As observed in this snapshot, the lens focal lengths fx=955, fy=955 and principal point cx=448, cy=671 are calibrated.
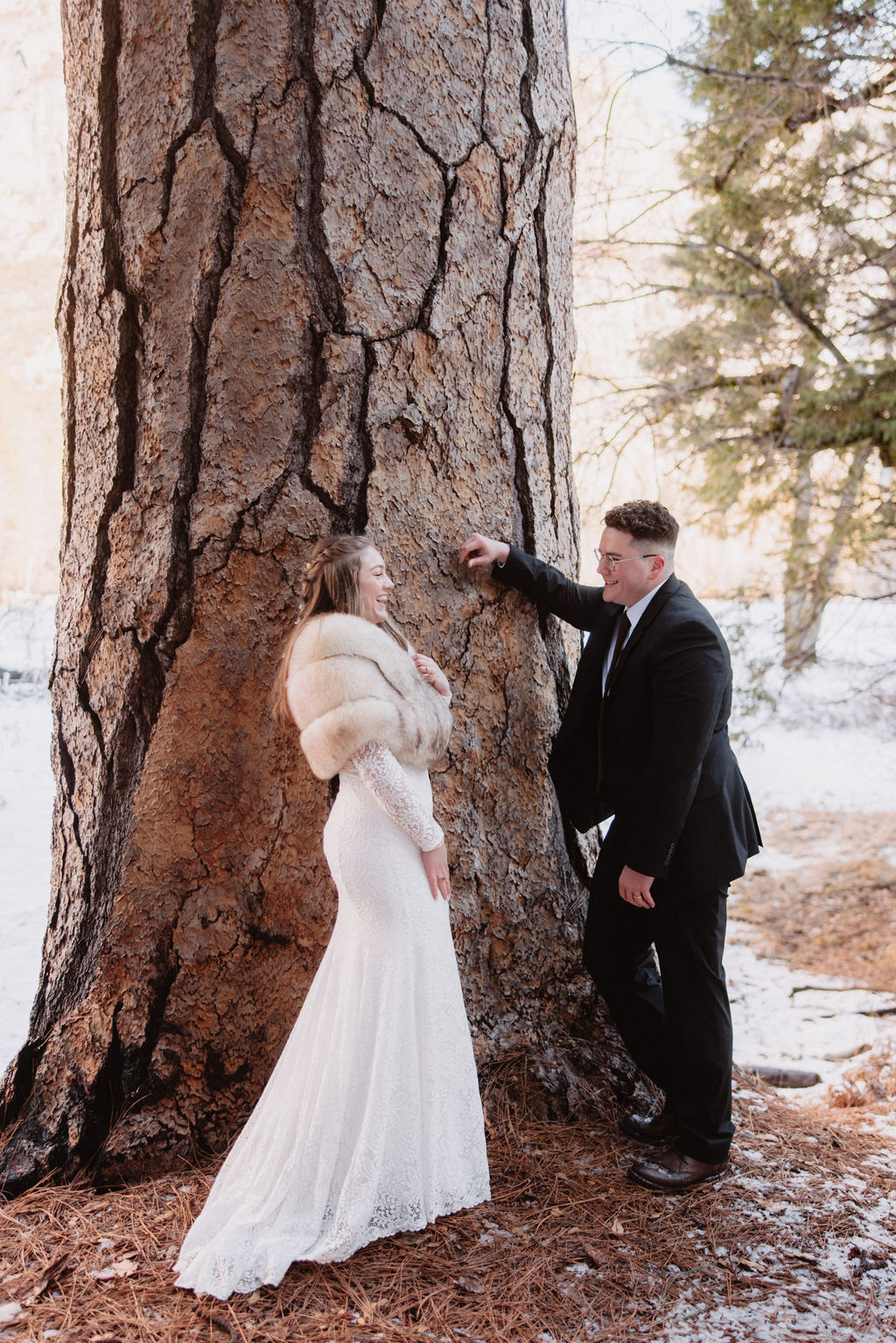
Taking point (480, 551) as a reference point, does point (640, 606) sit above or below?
below

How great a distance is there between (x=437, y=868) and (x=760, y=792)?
7.68 metres

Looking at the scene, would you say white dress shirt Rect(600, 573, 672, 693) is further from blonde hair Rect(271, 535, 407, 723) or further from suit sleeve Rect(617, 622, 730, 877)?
blonde hair Rect(271, 535, 407, 723)

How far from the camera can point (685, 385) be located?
7.33m

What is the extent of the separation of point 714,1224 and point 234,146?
121 inches

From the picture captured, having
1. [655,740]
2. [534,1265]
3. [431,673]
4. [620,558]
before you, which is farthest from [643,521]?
[534,1265]

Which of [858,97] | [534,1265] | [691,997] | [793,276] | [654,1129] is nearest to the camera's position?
[534,1265]

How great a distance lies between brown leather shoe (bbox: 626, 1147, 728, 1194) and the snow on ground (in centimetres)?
199

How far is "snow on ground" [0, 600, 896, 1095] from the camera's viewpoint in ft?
15.5

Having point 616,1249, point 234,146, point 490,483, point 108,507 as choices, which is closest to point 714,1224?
point 616,1249

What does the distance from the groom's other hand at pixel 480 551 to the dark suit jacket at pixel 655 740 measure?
39 mm

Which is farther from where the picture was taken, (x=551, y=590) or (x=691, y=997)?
(x=551, y=590)

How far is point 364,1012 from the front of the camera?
90.1 inches

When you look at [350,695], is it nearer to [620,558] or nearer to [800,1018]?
[620,558]

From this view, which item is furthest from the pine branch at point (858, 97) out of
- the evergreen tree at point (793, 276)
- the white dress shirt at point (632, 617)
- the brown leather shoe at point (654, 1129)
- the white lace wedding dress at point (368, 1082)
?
the brown leather shoe at point (654, 1129)
